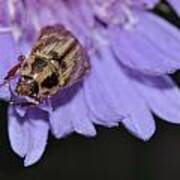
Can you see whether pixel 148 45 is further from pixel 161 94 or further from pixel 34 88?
pixel 34 88

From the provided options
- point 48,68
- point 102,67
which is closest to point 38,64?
point 48,68

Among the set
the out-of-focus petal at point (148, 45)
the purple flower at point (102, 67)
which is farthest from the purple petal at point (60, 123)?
the out-of-focus petal at point (148, 45)

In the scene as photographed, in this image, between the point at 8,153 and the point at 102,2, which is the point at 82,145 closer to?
the point at 8,153

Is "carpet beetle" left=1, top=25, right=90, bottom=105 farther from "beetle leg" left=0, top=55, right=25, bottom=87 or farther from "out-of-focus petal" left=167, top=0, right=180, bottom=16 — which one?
"out-of-focus petal" left=167, top=0, right=180, bottom=16

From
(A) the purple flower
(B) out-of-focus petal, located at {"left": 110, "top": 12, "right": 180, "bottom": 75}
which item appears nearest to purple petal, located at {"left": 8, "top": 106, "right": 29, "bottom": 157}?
(A) the purple flower

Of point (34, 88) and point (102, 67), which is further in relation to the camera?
point (102, 67)

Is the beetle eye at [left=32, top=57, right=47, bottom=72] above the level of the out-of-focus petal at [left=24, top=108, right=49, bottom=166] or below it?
above

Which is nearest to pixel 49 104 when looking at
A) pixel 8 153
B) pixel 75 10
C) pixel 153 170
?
pixel 75 10
